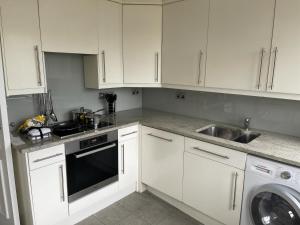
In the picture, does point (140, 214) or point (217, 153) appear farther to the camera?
point (140, 214)

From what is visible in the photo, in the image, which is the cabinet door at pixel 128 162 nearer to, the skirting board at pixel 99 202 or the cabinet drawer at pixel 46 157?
the skirting board at pixel 99 202

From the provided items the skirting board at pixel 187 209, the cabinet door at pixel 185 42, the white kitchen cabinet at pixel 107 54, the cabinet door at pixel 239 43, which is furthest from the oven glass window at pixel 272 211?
the white kitchen cabinet at pixel 107 54

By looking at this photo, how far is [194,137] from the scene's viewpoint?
2033 millimetres

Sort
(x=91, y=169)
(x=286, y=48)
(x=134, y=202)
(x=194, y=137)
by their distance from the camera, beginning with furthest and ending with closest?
(x=134, y=202)
(x=91, y=169)
(x=194, y=137)
(x=286, y=48)

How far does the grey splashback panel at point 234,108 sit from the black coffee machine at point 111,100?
1.91 feet

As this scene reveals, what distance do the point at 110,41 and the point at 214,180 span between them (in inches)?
69.8

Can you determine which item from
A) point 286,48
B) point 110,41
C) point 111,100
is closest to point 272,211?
point 286,48

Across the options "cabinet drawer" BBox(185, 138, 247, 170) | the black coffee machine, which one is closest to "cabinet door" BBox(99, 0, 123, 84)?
the black coffee machine

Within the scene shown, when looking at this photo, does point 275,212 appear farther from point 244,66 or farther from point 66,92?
point 66,92

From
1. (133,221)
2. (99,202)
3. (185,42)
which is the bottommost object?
(133,221)

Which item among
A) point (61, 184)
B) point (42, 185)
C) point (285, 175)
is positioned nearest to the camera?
point (285, 175)

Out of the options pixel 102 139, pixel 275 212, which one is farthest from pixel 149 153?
pixel 275 212

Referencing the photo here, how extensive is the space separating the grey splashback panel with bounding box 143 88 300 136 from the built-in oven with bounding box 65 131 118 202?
1.00 metres

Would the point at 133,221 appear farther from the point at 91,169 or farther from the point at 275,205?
the point at 275,205
